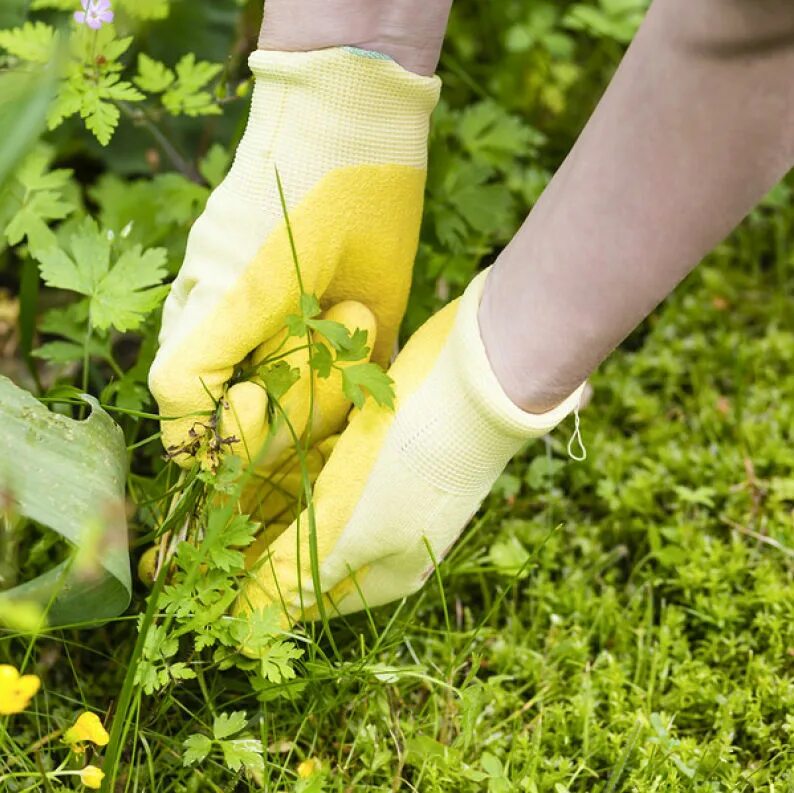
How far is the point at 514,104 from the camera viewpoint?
2262 mm

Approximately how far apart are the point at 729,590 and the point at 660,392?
50cm

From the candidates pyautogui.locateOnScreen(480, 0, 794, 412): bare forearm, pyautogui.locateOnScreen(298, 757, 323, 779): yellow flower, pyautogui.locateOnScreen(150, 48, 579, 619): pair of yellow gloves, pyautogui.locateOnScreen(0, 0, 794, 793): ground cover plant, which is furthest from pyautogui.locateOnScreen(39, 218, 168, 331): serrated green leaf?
pyautogui.locateOnScreen(298, 757, 323, 779): yellow flower

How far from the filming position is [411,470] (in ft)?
3.77

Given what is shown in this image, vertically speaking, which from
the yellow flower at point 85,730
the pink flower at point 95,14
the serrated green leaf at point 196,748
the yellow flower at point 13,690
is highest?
the pink flower at point 95,14

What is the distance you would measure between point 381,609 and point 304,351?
0.40 m

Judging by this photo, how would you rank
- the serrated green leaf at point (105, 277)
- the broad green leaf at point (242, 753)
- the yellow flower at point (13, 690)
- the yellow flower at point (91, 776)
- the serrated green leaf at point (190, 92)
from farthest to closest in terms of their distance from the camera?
the serrated green leaf at point (190, 92) < the serrated green leaf at point (105, 277) < the broad green leaf at point (242, 753) < the yellow flower at point (91, 776) < the yellow flower at point (13, 690)

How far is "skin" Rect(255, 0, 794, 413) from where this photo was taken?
0.91m

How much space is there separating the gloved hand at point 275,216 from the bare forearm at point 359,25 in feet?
0.06

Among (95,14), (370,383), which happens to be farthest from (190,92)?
(370,383)

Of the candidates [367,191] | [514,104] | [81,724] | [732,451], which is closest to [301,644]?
[81,724]

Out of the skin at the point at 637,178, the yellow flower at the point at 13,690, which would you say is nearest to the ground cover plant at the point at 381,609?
the yellow flower at the point at 13,690

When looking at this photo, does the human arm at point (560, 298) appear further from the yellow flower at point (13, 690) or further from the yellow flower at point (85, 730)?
the yellow flower at point (13, 690)

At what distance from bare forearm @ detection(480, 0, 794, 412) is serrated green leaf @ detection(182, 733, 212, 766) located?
51 cm

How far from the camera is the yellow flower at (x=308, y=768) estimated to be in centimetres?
117
